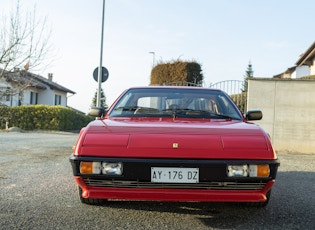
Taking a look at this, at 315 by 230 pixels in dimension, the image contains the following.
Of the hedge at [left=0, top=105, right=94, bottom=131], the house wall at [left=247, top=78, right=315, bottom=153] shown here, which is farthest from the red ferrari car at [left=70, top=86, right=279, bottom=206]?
the hedge at [left=0, top=105, right=94, bottom=131]

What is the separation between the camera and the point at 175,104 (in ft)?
15.5

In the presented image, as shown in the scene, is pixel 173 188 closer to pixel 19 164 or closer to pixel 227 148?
pixel 227 148

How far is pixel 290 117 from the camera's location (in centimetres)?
1066

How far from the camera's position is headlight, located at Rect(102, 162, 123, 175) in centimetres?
329

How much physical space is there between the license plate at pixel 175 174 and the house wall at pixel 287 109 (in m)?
7.74

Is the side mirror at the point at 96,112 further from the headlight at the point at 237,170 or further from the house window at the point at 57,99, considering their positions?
the house window at the point at 57,99

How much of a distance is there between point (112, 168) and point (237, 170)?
3.38 feet

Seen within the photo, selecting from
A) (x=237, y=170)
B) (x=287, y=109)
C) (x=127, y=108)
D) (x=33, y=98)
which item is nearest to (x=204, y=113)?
(x=127, y=108)

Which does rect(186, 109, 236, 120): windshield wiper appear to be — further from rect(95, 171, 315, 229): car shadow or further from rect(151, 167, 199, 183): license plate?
rect(151, 167, 199, 183): license plate

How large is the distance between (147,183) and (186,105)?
1621 mm

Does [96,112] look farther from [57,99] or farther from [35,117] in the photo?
[57,99]

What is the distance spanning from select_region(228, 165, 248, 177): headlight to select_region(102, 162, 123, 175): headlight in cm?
89

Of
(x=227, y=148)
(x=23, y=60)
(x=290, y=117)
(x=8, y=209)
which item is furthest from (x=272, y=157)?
(x=23, y=60)

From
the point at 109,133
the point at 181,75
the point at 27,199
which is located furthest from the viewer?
the point at 181,75
